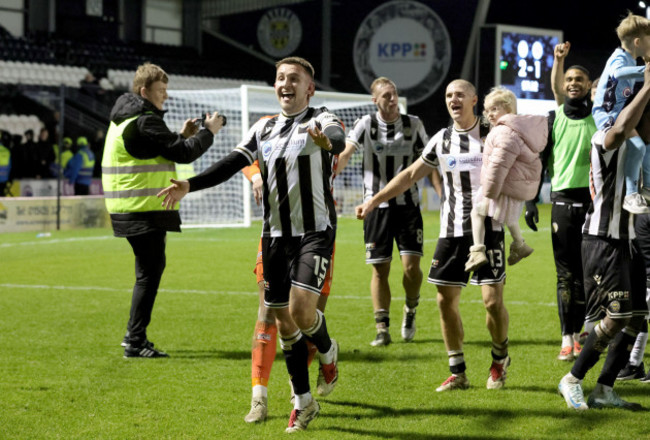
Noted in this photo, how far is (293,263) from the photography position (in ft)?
16.0

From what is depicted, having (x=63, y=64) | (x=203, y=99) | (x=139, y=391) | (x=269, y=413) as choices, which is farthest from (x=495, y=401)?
(x=63, y=64)

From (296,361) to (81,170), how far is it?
58.1ft

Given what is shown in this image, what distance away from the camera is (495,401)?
5.37 metres

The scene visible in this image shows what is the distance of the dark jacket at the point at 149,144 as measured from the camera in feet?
21.8

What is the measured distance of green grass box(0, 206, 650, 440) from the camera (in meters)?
4.85

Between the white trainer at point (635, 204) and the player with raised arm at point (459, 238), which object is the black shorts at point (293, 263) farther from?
the white trainer at point (635, 204)

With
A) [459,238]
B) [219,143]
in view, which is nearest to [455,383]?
[459,238]

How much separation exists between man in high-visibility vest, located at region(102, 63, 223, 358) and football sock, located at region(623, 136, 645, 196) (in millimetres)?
3075

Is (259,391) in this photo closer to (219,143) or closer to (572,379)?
(572,379)

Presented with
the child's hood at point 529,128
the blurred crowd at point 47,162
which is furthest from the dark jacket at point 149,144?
the blurred crowd at point 47,162

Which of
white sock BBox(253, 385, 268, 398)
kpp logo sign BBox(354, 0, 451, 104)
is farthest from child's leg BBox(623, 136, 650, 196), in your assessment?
kpp logo sign BBox(354, 0, 451, 104)

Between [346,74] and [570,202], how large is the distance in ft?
87.8

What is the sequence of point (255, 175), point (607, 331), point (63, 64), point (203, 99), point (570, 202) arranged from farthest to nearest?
point (63, 64) → point (203, 99) → point (570, 202) → point (255, 175) → point (607, 331)

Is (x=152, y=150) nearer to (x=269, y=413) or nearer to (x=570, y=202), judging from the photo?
(x=269, y=413)
